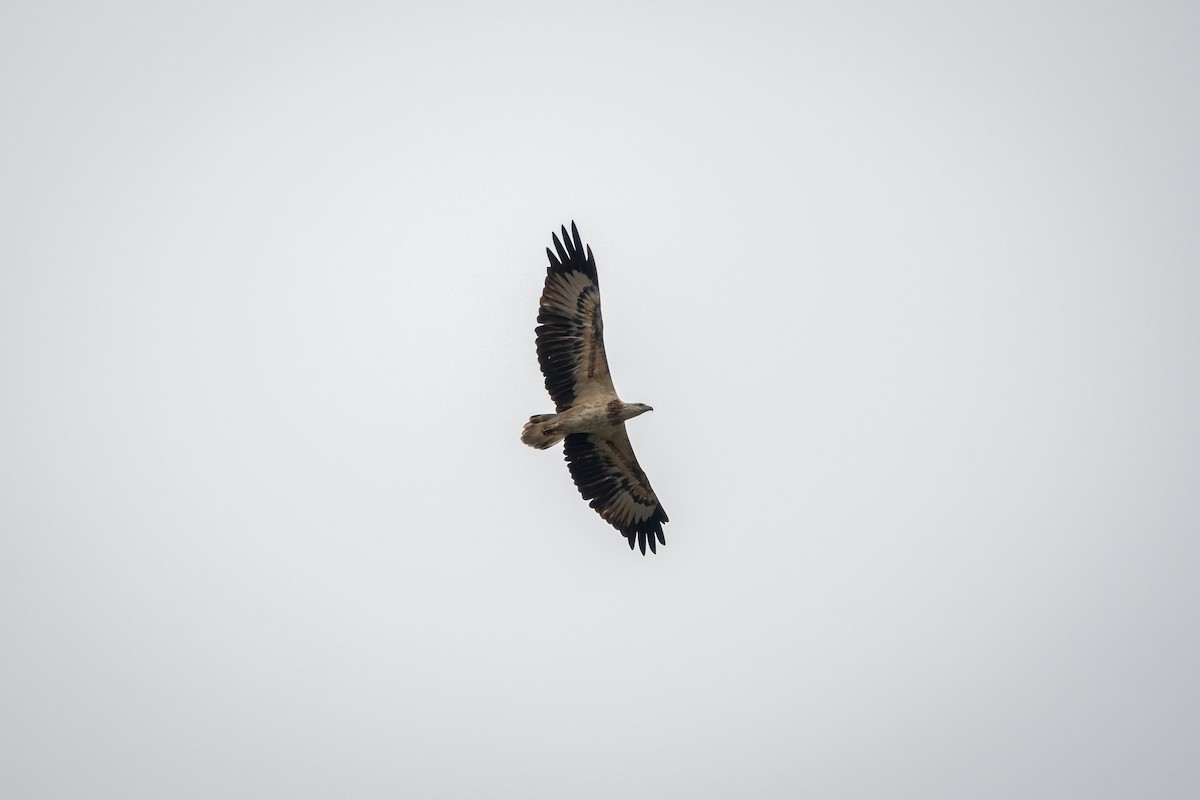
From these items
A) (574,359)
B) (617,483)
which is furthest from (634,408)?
(617,483)

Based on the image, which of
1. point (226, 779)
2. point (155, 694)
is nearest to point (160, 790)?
point (226, 779)

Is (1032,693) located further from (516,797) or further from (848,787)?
(516,797)

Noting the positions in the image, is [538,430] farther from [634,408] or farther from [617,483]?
[617,483]

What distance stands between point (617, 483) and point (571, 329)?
3.44 meters

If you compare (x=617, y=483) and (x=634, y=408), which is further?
(x=617, y=483)

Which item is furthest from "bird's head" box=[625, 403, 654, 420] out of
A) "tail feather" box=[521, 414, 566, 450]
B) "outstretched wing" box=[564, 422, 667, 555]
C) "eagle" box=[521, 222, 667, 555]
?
"tail feather" box=[521, 414, 566, 450]

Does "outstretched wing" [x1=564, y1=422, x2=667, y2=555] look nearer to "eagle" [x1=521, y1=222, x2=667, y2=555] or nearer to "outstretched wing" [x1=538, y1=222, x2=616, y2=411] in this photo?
"eagle" [x1=521, y1=222, x2=667, y2=555]

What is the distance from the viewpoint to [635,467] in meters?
22.9

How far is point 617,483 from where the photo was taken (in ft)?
75.9

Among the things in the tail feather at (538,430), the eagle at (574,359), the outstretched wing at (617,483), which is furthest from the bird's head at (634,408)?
the tail feather at (538,430)

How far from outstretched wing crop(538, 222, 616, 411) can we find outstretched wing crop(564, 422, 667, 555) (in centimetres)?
104

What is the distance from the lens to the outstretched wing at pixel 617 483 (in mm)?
22484

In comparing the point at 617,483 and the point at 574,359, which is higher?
the point at 574,359

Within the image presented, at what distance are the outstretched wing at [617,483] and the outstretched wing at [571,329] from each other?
3.40ft
